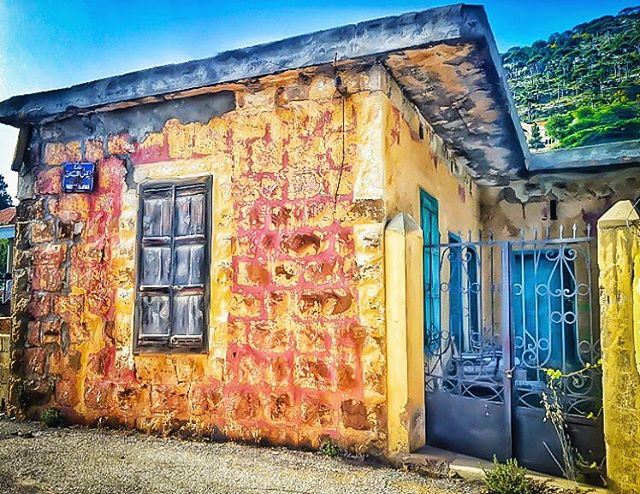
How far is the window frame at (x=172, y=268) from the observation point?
5.00 m

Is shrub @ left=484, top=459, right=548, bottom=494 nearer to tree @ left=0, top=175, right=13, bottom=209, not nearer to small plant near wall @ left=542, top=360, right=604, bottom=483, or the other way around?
small plant near wall @ left=542, top=360, right=604, bottom=483

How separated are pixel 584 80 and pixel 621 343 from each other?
44.0 ft

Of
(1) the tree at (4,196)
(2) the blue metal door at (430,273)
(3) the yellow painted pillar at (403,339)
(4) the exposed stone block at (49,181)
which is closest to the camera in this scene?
(3) the yellow painted pillar at (403,339)

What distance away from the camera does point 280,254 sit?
4.78 m

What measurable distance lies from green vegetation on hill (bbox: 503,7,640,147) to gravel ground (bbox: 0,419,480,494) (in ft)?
39.3

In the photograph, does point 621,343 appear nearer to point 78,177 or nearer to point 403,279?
point 403,279

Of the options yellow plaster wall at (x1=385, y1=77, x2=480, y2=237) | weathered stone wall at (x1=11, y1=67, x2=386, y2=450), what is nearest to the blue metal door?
yellow plaster wall at (x1=385, y1=77, x2=480, y2=237)

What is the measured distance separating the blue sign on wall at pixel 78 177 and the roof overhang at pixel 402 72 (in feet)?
1.81

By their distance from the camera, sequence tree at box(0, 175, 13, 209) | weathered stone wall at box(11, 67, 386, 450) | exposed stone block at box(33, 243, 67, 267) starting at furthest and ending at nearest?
tree at box(0, 175, 13, 209) < exposed stone block at box(33, 243, 67, 267) < weathered stone wall at box(11, 67, 386, 450)

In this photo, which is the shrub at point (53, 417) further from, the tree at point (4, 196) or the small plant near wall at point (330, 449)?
the tree at point (4, 196)

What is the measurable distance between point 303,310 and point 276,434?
1.06 metres

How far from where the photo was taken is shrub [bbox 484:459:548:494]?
139 inches

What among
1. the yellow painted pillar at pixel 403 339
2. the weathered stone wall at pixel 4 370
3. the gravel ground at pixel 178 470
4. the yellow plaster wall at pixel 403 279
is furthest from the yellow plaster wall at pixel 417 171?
the weathered stone wall at pixel 4 370

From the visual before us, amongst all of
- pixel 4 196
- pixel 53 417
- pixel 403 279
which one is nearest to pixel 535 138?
pixel 403 279
